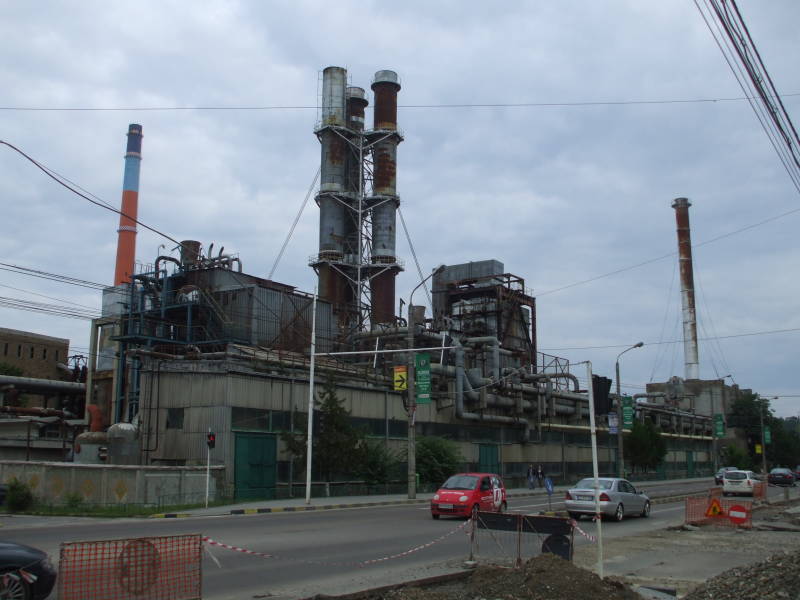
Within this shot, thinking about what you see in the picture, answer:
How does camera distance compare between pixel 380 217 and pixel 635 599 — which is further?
pixel 380 217

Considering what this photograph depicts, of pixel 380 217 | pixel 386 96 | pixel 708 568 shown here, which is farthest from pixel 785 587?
pixel 386 96

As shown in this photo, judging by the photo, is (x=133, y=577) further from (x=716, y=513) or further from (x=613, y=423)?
(x=613, y=423)

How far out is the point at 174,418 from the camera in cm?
3575

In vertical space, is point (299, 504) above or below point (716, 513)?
below

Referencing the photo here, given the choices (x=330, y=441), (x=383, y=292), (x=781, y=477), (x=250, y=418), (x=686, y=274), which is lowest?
(x=781, y=477)

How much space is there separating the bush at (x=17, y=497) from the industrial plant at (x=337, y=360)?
10.7 ft

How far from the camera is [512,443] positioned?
54531mm

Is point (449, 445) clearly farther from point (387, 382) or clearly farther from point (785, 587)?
point (785, 587)

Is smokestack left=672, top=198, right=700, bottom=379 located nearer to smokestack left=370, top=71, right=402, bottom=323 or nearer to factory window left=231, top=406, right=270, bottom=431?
smokestack left=370, top=71, right=402, bottom=323

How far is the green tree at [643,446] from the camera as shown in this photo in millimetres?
65188

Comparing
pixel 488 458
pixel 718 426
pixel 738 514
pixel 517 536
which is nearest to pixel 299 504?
pixel 738 514

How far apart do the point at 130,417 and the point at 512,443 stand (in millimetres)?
26497

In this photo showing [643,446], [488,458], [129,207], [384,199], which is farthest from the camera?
[129,207]

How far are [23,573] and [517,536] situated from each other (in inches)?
330
